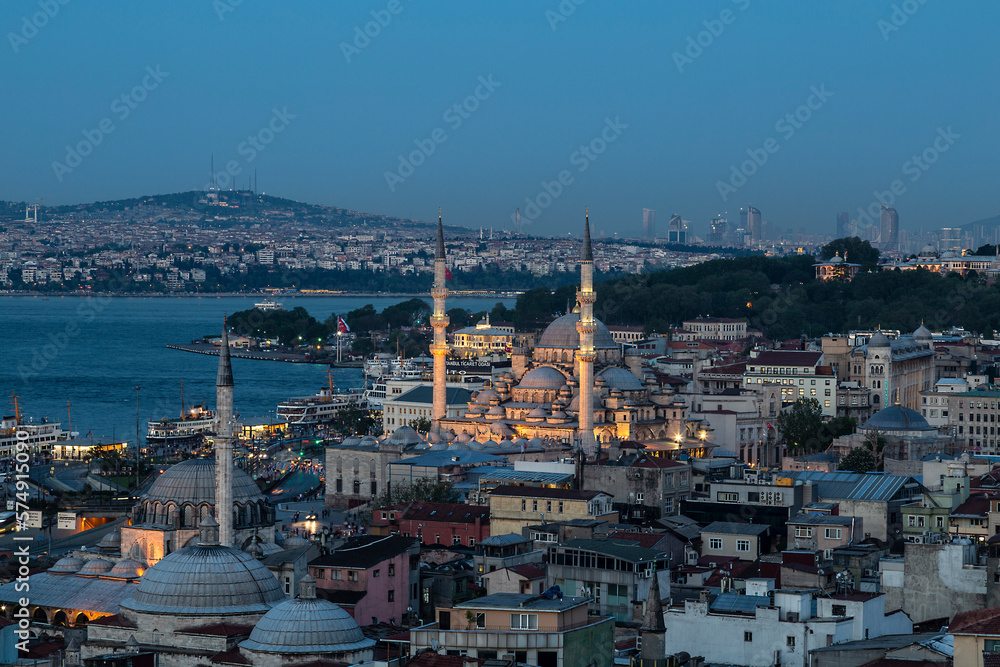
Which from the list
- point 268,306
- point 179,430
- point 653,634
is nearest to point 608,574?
point 653,634

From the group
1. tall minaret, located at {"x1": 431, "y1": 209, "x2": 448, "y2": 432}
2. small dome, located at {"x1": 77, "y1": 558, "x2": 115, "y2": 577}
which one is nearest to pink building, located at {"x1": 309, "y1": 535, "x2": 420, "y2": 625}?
small dome, located at {"x1": 77, "y1": 558, "x2": 115, "y2": 577}

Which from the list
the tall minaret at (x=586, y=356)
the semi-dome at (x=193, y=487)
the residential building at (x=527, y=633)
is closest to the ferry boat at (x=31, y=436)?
the tall minaret at (x=586, y=356)

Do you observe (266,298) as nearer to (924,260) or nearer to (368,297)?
(368,297)

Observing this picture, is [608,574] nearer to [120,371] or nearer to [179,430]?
[179,430]

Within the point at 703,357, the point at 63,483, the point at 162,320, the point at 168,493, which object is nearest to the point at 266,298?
the point at 162,320

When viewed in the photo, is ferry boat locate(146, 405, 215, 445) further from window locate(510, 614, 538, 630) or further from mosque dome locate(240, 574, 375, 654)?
window locate(510, 614, 538, 630)

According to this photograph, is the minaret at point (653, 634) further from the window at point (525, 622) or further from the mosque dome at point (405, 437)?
the mosque dome at point (405, 437)

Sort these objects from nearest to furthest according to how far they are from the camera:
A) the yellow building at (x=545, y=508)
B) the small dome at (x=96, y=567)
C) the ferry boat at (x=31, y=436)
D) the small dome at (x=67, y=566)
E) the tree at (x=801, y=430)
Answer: the small dome at (x=96, y=567)
the small dome at (x=67, y=566)
the yellow building at (x=545, y=508)
the tree at (x=801, y=430)
the ferry boat at (x=31, y=436)
